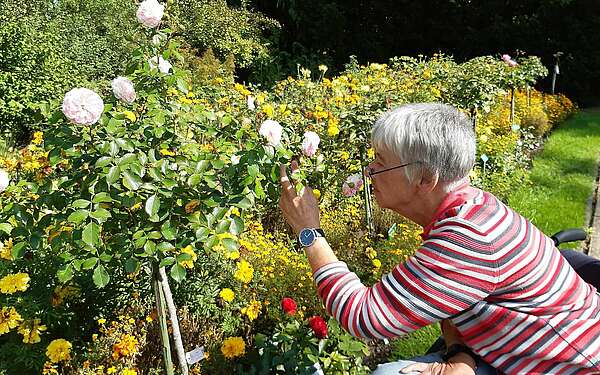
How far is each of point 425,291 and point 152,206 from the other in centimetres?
74

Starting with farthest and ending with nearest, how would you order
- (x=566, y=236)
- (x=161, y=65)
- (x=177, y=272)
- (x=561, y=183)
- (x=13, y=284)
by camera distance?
(x=561, y=183) < (x=566, y=236) < (x=13, y=284) < (x=161, y=65) < (x=177, y=272)

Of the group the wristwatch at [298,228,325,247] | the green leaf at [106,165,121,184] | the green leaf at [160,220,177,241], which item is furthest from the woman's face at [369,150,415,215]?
the green leaf at [106,165,121,184]

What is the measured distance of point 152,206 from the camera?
1.45m

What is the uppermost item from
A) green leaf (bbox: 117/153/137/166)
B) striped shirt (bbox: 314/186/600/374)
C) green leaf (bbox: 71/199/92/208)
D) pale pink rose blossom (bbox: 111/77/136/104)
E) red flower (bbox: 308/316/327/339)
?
pale pink rose blossom (bbox: 111/77/136/104)

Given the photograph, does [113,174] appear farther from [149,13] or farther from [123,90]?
[149,13]

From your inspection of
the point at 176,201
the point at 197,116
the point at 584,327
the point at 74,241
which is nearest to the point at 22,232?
the point at 74,241

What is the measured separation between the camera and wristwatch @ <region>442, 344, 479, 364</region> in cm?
156

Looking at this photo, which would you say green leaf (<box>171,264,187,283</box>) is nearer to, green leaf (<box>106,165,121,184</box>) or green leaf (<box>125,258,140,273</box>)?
green leaf (<box>125,258,140,273</box>)

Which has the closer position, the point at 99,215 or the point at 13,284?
the point at 99,215

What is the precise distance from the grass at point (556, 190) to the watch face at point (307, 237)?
1.38m

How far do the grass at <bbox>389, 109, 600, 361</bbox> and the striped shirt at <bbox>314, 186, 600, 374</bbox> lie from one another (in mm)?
1325

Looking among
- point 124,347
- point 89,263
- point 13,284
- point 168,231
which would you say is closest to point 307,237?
point 168,231

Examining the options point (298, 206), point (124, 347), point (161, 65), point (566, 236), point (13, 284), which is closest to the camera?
point (298, 206)

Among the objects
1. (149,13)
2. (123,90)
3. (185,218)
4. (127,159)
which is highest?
(149,13)
